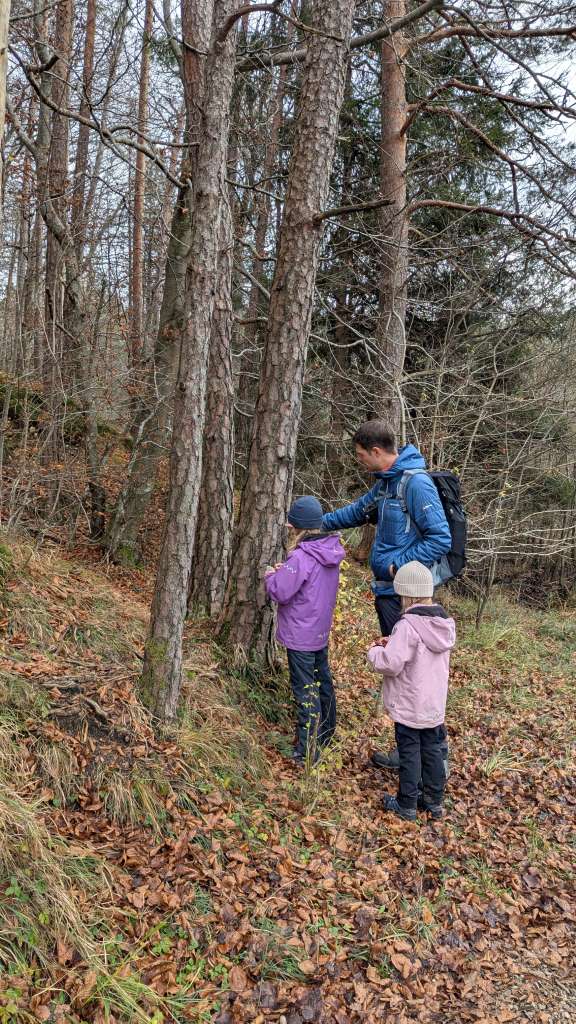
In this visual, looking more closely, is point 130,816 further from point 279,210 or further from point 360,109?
point 360,109

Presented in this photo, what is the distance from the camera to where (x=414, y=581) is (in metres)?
3.89

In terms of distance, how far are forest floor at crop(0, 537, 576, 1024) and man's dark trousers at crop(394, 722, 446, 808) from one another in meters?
0.21

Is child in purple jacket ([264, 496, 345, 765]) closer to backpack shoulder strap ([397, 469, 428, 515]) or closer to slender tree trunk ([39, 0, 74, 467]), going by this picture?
backpack shoulder strap ([397, 469, 428, 515])

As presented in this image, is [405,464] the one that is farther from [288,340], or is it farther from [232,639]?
[232,639]

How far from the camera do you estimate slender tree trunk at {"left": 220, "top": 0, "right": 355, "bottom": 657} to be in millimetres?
4621

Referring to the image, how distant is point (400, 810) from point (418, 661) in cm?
100

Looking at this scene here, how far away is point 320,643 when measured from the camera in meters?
4.30

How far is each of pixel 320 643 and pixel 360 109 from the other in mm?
9756

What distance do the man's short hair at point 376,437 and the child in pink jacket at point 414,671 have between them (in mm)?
830

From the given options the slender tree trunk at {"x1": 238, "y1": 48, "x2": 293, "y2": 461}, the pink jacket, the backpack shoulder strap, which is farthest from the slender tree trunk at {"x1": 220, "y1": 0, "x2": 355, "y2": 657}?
the slender tree trunk at {"x1": 238, "y1": 48, "x2": 293, "y2": 461}

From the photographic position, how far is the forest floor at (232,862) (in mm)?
2480

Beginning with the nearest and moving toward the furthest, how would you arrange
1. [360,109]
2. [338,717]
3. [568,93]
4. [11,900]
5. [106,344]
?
[11,900] < [338,717] < [568,93] < [106,344] < [360,109]

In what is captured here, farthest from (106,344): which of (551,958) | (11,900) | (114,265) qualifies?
(551,958)

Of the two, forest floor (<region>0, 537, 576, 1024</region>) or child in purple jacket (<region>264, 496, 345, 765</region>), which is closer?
forest floor (<region>0, 537, 576, 1024</region>)
